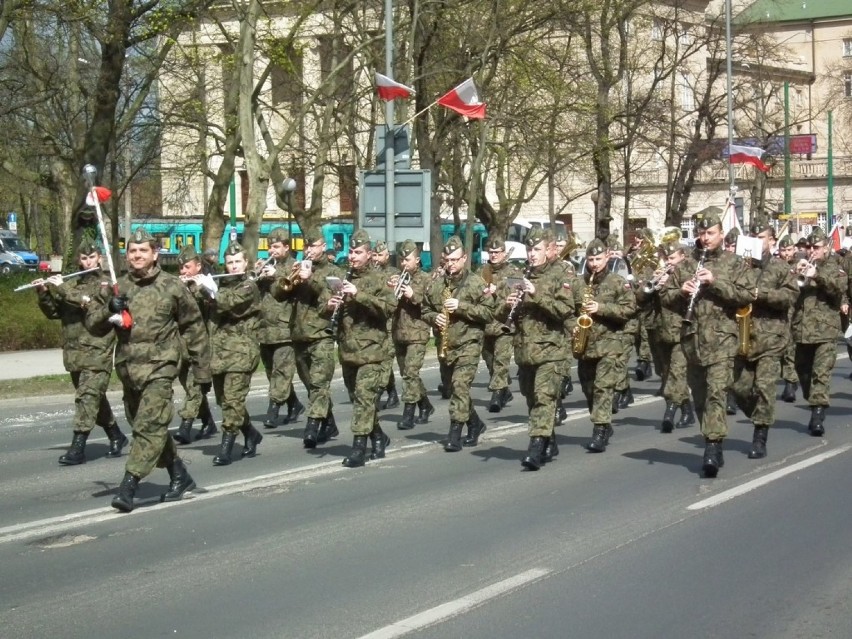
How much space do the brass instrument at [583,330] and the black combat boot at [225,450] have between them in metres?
2.95

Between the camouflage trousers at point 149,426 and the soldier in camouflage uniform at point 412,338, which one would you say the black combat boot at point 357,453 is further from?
the soldier in camouflage uniform at point 412,338

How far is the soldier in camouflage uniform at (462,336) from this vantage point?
1212 centimetres

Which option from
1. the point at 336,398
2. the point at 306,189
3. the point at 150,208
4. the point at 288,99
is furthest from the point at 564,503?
the point at 150,208

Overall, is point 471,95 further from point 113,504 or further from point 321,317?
point 113,504

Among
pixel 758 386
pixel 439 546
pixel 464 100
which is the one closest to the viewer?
pixel 439 546

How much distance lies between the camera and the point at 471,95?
894 inches

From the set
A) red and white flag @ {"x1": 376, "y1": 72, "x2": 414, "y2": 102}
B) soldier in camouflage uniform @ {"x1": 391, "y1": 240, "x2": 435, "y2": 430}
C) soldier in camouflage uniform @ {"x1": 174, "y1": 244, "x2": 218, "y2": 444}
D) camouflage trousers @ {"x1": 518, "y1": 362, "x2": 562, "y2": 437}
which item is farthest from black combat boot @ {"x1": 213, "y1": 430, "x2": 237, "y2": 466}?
red and white flag @ {"x1": 376, "y1": 72, "x2": 414, "y2": 102}

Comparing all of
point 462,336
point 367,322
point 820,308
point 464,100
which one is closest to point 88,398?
point 367,322

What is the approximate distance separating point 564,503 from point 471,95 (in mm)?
14054

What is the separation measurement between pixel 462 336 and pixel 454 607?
6.08 meters

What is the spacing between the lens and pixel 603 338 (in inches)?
473

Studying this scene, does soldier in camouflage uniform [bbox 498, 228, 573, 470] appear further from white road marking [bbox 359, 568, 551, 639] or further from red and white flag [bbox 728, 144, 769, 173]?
red and white flag [bbox 728, 144, 769, 173]

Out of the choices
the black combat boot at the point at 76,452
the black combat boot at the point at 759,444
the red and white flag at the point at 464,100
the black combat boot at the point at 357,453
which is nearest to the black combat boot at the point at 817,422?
the black combat boot at the point at 759,444

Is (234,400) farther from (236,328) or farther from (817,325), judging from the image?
(817,325)
